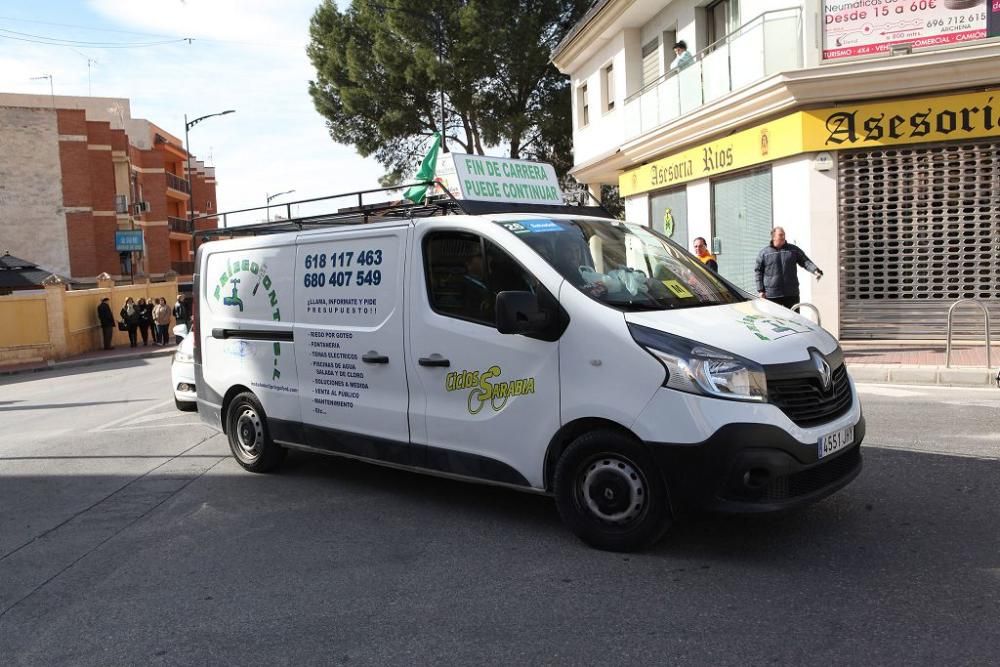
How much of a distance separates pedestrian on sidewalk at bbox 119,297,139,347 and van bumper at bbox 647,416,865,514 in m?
25.3

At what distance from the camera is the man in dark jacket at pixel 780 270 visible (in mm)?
11977

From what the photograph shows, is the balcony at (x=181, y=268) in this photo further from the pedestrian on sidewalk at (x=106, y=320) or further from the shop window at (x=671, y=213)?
the shop window at (x=671, y=213)

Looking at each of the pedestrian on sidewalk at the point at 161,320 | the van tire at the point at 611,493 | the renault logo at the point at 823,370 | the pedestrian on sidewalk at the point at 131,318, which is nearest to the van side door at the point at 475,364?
the van tire at the point at 611,493

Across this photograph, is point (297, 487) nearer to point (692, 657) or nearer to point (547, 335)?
point (547, 335)

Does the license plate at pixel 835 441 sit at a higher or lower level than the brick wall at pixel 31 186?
lower

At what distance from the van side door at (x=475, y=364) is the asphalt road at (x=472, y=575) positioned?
1.55ft

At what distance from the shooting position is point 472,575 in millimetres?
4422

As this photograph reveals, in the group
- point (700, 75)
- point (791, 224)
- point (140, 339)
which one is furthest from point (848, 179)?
point (140, 339)

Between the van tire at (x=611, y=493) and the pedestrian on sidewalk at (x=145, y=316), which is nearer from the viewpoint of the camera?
the van tire at (x=611, y=493)

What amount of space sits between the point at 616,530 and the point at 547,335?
3.54 ft

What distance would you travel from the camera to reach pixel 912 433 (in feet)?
23.5

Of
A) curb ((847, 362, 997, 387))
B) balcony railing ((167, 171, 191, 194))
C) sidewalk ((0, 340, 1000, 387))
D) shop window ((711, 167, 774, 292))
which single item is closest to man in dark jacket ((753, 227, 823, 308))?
sidewalk ((0, 340, 1000, 387))

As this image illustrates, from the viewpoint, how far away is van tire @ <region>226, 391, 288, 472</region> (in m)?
6.80

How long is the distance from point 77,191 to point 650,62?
Result: 37.8 meters
